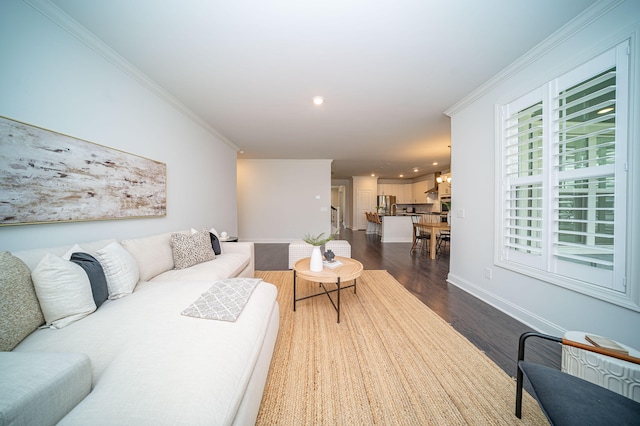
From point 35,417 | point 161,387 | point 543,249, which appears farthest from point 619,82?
point 35,417

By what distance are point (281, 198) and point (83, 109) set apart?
5.08 m

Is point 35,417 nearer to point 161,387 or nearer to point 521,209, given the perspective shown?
point 161,387

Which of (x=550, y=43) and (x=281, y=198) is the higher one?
(x=550, y=43)

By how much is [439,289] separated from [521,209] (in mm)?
1470

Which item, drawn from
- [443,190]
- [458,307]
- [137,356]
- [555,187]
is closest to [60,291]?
[137,356]

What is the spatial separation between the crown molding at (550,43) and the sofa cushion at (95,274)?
4283 millimetres

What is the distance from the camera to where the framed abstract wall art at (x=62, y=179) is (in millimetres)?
1427

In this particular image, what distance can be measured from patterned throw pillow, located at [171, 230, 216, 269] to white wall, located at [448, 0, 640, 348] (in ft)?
11.8

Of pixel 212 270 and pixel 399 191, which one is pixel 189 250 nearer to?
pixel 212 270

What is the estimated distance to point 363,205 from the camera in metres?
10.3

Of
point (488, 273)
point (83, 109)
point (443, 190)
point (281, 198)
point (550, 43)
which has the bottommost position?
point (488, 273)

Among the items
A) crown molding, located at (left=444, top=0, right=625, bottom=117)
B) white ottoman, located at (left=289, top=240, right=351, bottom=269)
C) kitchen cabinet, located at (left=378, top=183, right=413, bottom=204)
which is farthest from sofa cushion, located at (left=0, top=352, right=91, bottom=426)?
kitchen cabinet, located at (left=378, top=183, right=413, bottom=204)

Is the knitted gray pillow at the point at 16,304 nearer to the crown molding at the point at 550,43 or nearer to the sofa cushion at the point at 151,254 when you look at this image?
the sofa cushion at the point at 151,254

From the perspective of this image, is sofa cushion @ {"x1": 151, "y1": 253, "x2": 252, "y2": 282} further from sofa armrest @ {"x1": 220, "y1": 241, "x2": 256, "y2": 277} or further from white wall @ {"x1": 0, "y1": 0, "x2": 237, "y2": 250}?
white wall @ {"x1": 0, "y1": 0, "x2": 237, "y2": 250}
